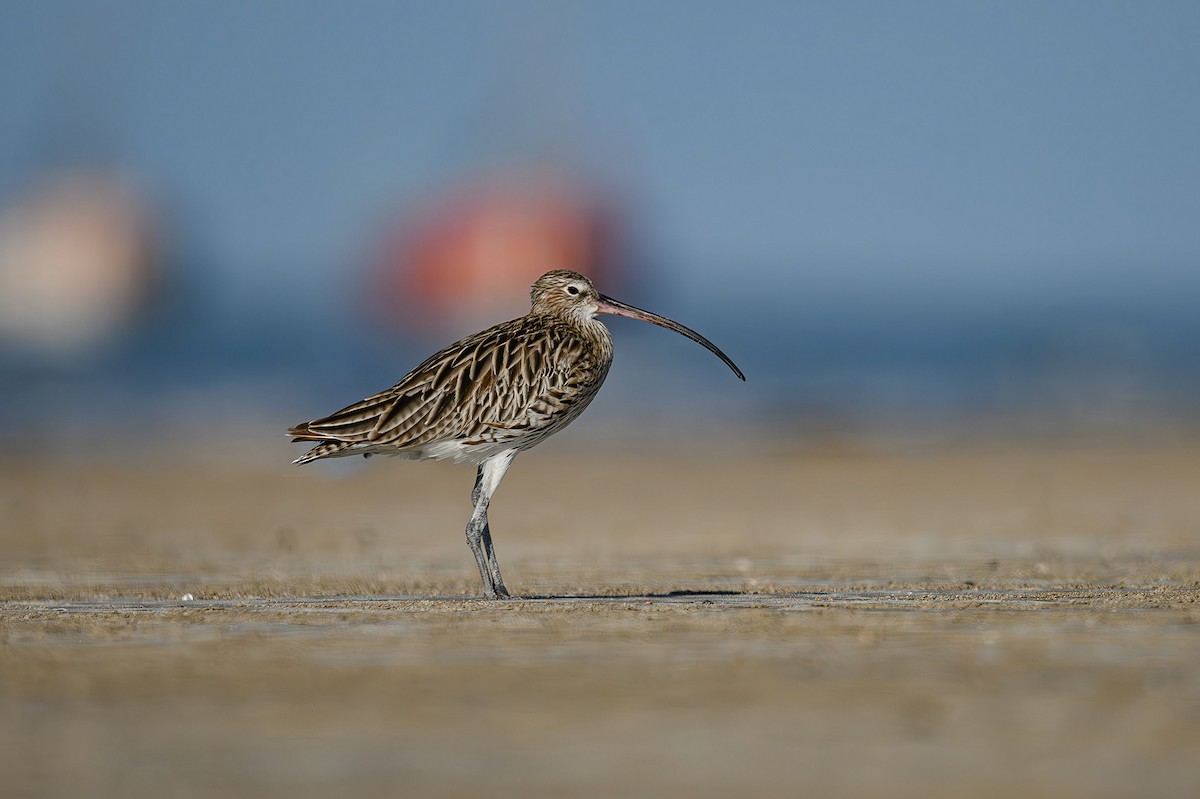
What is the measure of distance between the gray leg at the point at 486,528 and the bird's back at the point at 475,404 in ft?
0.29

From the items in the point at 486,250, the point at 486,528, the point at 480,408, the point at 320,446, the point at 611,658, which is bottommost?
the point at 611,658

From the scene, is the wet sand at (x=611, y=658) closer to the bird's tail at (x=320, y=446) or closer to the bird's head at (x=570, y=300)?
the bird's tail at (x=320, y=446)

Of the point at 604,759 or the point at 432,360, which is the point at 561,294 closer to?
the point at 432,360

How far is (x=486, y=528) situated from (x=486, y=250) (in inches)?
2857

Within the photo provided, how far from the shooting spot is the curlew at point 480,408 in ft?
35.3

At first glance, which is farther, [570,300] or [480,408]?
[570,300]

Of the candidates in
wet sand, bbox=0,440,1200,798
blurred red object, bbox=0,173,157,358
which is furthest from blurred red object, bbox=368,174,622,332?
wet sand, bbox=0,440,1200,798

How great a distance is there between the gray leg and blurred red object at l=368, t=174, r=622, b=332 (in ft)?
217

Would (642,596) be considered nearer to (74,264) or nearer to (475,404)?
(475,404)

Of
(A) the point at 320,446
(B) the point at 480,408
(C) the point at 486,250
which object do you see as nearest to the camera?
Result: (B) the point at 480,408

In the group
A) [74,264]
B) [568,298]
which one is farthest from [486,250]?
[568,298]

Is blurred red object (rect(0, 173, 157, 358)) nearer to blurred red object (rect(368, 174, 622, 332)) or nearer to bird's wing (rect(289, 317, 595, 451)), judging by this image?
blurred red object (rect(368, 174, 622, 332))

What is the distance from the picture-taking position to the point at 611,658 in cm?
745

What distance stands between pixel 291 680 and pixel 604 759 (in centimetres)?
176
